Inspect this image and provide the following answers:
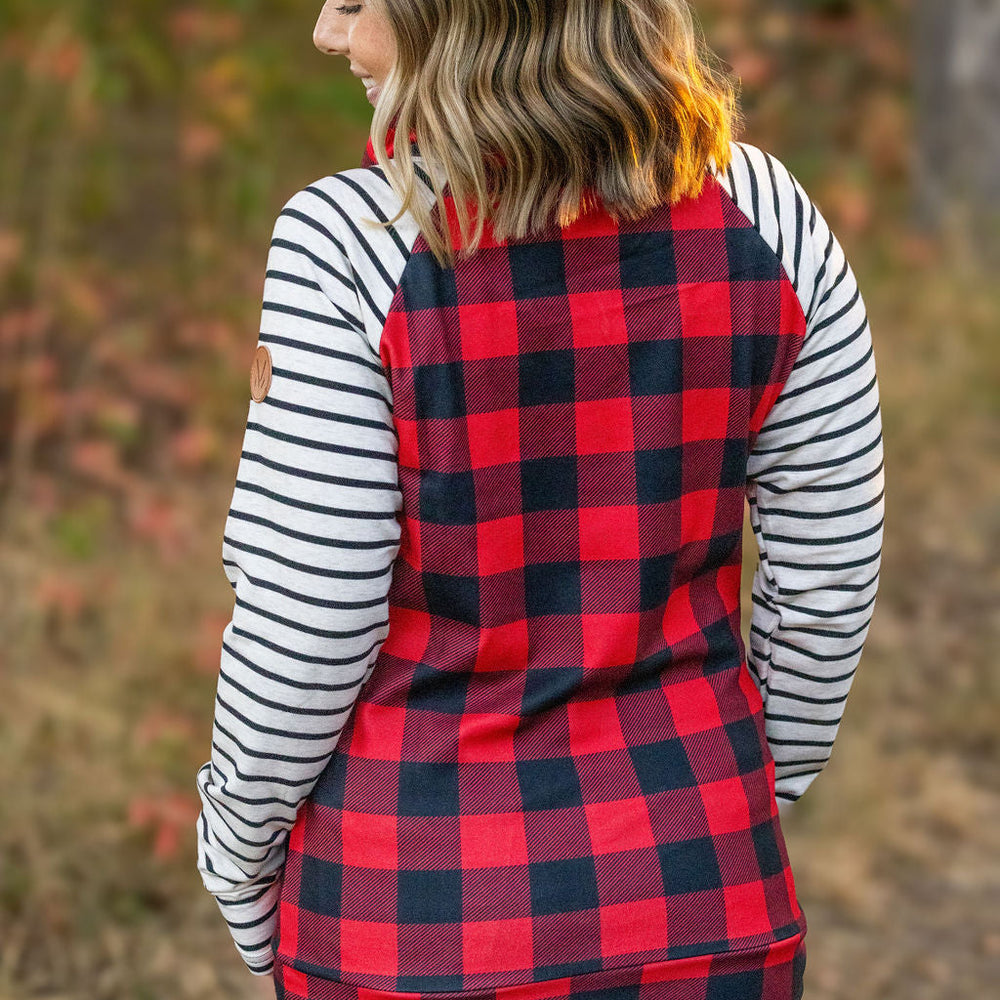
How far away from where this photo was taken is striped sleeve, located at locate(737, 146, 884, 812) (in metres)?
1.15

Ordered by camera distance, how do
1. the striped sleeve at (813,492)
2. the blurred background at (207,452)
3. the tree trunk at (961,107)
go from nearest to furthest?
the striped sleeve at (813,492) → the blurred background at (207,452) → the tree trunk at (961,107)

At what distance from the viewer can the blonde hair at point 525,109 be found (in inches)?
39.9

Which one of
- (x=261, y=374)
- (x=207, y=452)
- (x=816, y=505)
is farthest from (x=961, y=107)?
(x=261, y=374)

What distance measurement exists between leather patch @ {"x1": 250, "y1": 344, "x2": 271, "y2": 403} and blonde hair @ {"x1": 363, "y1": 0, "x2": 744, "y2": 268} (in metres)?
0.14

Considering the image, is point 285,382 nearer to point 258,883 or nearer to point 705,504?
point 705,504

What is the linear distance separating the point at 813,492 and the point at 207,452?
9.72 feet

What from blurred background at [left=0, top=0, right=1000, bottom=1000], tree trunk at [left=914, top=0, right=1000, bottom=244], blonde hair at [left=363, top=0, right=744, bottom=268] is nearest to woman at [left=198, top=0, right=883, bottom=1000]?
blonde hair at [left=363, top=0, right=744, bottom=268]

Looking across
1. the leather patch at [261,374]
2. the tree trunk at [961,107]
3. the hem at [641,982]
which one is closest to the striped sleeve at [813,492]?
the hem at [641,982]

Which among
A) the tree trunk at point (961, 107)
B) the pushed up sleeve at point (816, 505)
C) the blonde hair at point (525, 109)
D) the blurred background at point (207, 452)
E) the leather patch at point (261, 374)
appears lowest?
the blurred background at point (207, 452)

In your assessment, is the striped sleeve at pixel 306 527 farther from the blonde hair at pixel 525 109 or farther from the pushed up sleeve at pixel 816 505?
the pushed up sleeve at pixel 816 505

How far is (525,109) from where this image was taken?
1.02 m

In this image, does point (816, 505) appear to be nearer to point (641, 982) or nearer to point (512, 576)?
point (512, 576)

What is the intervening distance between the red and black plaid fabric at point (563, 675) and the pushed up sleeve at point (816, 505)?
1.9 inches

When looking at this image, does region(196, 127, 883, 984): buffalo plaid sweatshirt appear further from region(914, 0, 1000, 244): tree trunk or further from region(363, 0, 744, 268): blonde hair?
region(914, 0, 1000, 244): tree trunk
